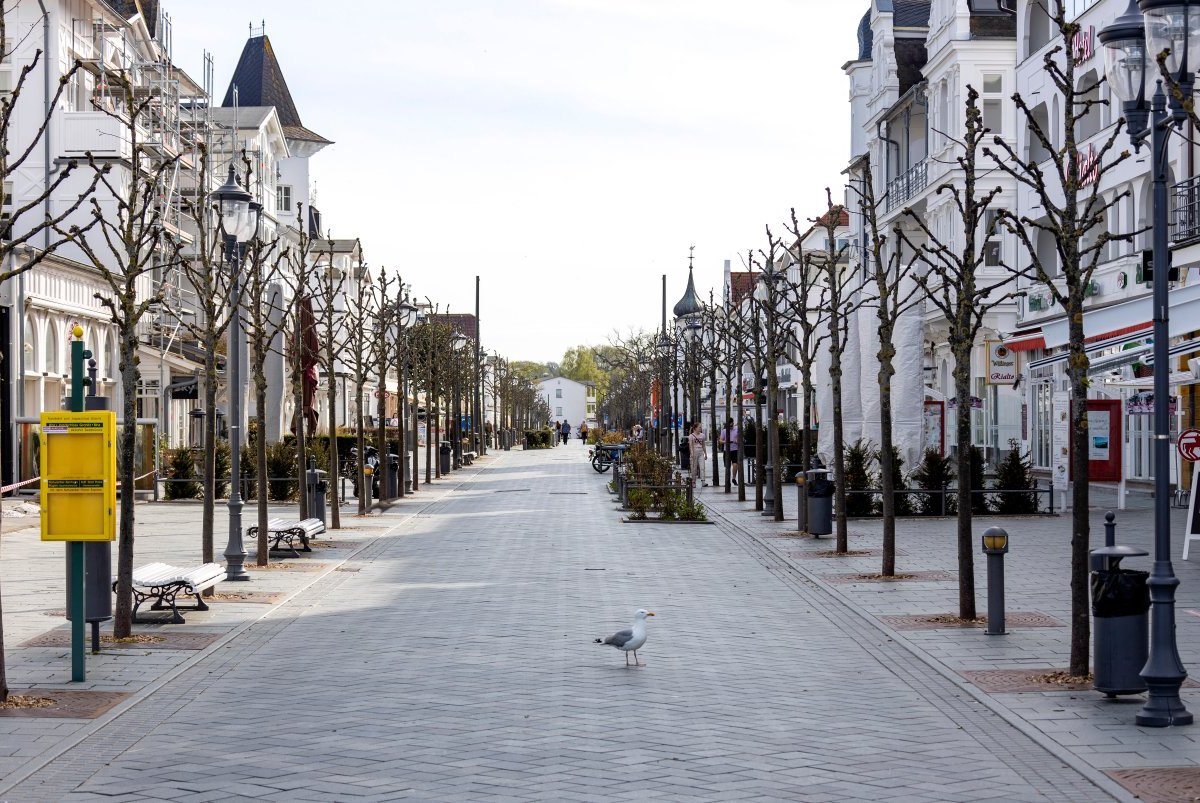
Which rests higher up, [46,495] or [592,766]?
[46,495]

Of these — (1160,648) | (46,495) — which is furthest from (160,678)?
(1160,648)

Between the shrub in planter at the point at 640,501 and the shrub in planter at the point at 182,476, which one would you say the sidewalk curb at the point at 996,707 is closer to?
the shrub in planter at the point at 640,501

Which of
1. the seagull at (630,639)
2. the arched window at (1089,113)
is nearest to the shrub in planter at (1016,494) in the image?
the arched window at (1089,113)

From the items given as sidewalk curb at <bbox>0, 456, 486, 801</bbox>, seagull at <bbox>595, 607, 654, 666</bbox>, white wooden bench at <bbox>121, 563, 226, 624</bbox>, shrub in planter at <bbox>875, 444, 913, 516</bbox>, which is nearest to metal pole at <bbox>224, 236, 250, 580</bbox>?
sidewalk curb at <bbox>0, 456, 486, 801</bbox>

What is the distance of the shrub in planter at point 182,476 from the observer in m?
33.3

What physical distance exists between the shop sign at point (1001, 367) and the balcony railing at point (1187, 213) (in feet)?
17.3

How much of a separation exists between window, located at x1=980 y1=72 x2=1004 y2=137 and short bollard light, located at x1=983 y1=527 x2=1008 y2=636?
1335 inches

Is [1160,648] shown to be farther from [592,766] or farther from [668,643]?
[668,643]

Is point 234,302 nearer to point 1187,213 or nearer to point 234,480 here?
point 234,480

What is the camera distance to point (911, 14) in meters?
55.3

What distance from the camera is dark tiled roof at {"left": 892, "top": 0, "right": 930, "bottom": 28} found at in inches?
2163

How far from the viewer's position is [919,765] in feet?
26.8

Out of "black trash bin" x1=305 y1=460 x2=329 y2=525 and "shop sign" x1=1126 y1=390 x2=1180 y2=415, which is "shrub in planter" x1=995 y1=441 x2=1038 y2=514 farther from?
"black trash bin" x1=305 y1=460 x2=329 y2=525

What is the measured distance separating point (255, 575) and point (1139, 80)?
470 inches
